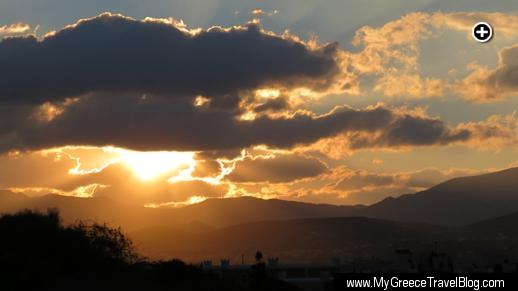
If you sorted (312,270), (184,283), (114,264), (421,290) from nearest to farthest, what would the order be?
(421,290)
(114,264)
(184,283)
(312,270)

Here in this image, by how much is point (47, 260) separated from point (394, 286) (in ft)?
76.2

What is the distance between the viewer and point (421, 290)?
1527 inches

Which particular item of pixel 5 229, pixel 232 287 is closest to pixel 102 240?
pixel 5 229

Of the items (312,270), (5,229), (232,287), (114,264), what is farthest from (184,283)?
(312,270)

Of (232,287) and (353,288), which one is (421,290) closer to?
(353,288)

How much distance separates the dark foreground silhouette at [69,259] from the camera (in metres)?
50.8

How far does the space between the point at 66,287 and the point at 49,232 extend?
7.36m

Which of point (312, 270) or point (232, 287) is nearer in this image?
point (232, 287)

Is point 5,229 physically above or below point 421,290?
above

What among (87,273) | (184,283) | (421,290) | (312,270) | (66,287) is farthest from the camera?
(312,270)

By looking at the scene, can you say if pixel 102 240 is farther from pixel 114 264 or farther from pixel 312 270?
pixel 312 270

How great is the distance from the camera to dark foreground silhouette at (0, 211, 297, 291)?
50781 millimetres

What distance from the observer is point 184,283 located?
65875 mm

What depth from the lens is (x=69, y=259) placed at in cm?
5466
